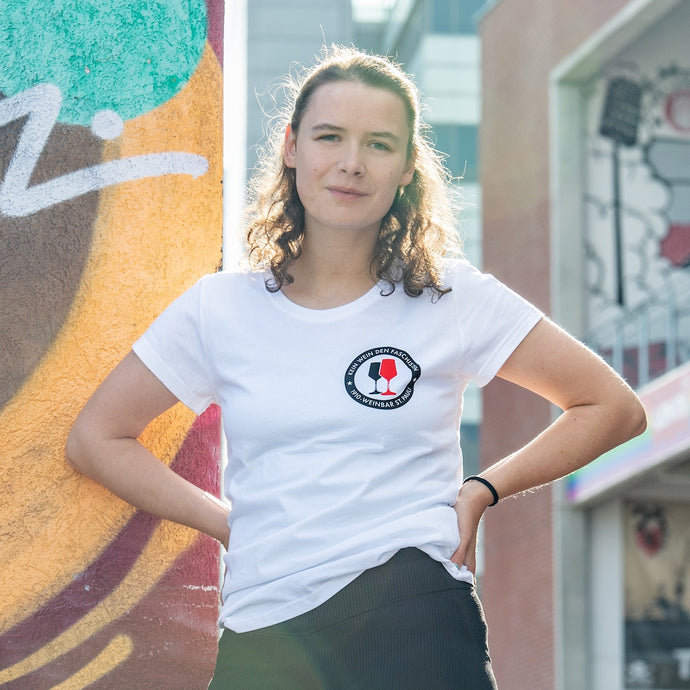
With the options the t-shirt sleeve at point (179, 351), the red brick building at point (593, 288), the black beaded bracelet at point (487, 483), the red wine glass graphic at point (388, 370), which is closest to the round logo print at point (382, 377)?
the red wine glass graphic at point (388, 370)

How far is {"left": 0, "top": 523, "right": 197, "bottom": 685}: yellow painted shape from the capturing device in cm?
289

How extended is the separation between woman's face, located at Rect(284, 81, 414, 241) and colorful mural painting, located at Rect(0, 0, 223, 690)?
531 millimetres

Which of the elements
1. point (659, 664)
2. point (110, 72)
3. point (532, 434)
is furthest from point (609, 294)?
point (110, 72)

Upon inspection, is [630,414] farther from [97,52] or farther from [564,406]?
[97,52]

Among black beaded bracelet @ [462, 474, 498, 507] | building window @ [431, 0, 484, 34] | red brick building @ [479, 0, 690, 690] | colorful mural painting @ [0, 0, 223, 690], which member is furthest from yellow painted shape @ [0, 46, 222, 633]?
building window @ [431, 0, 484, 34]

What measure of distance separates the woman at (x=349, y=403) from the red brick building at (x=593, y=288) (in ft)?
45.4

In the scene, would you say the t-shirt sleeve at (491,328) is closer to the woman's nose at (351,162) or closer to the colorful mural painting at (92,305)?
the woman's nose at (351,162)

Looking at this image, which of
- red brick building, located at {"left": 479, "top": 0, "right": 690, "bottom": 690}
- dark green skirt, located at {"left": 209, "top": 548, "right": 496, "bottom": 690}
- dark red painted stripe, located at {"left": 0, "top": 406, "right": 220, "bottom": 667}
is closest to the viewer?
dark green skirt, located at {"left": 209, "top": 548, "right": 496, "bottom": 690}

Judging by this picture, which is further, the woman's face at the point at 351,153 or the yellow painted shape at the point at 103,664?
the yellow painted shape at the point at 103,664

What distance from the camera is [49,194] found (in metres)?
3.03

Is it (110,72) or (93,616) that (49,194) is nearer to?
(110,72)

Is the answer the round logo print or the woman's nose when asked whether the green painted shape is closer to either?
the woman's nose

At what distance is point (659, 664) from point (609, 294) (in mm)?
4907

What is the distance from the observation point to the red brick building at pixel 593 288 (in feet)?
58.0
